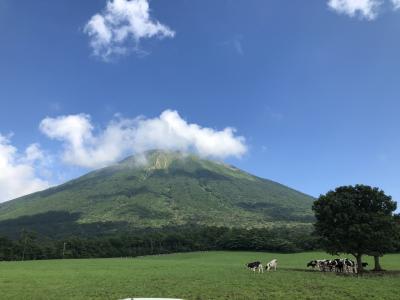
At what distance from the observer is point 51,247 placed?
10731cm

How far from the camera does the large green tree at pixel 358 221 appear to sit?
1624 inches

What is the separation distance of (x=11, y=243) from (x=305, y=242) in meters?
71.9

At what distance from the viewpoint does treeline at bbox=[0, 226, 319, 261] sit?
9994cm

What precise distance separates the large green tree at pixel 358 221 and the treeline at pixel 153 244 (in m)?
48.2

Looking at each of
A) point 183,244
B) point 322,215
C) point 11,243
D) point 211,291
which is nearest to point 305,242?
point 183,244

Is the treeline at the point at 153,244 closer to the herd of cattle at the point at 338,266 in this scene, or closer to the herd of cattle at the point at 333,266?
the herd of cattle at the point at 338,266

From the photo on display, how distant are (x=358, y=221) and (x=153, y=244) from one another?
9405cm

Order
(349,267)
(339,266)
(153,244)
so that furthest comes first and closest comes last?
(153,244) → (339,266) → (349,267)

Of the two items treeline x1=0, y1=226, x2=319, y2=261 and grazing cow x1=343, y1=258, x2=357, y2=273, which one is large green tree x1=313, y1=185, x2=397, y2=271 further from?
treeline x1=0, y1=226, x2=319, y2=261

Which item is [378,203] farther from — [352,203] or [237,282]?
[237,282]

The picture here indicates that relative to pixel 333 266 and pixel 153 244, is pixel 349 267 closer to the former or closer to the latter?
pixel 333 266

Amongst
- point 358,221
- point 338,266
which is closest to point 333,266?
point 338,266

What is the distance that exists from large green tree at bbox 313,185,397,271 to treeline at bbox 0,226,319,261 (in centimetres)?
4825

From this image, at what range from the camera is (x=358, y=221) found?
137 ft
